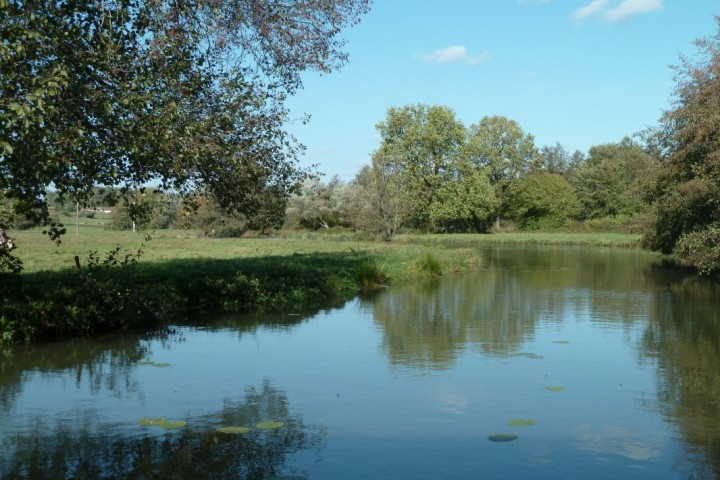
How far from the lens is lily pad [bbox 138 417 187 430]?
314 inches

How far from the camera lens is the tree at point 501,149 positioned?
7531 centimetres

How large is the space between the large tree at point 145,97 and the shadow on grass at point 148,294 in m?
1.30

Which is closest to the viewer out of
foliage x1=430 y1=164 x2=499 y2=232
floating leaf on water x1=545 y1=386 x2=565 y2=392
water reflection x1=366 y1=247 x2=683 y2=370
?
floating leaf on water x1=545 y1=386 x2=565 y2=392

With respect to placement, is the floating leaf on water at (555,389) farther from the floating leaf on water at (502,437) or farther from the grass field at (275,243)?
the grass field at (275,243)

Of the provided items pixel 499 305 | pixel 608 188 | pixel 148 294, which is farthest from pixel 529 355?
pixel 608 188

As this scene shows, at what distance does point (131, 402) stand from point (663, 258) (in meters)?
39.3

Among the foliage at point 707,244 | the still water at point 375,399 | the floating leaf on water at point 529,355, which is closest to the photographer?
the still water at point 375,399

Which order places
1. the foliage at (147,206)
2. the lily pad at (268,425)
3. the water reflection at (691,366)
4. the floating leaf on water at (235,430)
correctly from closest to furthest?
the floating leaf on water at (235,430), the water reflection at (691,366), the lily pad at (268,425), the foliage at (147,206)

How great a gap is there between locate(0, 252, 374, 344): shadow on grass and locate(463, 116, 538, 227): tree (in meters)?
52.4

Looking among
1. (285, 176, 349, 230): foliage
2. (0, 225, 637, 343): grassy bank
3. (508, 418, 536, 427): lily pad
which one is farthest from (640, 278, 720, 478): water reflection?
(285, 176, 349, 230): foliage

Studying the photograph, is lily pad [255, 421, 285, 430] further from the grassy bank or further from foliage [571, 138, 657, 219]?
foliage [571, 138, 657, 219]

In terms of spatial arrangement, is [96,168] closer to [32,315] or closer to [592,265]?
[32,315]

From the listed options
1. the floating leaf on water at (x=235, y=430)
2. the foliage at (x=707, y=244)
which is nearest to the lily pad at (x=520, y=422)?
the floating leaf on water at (x=235, y=430)

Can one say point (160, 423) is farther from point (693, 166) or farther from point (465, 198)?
point (465, 198)
